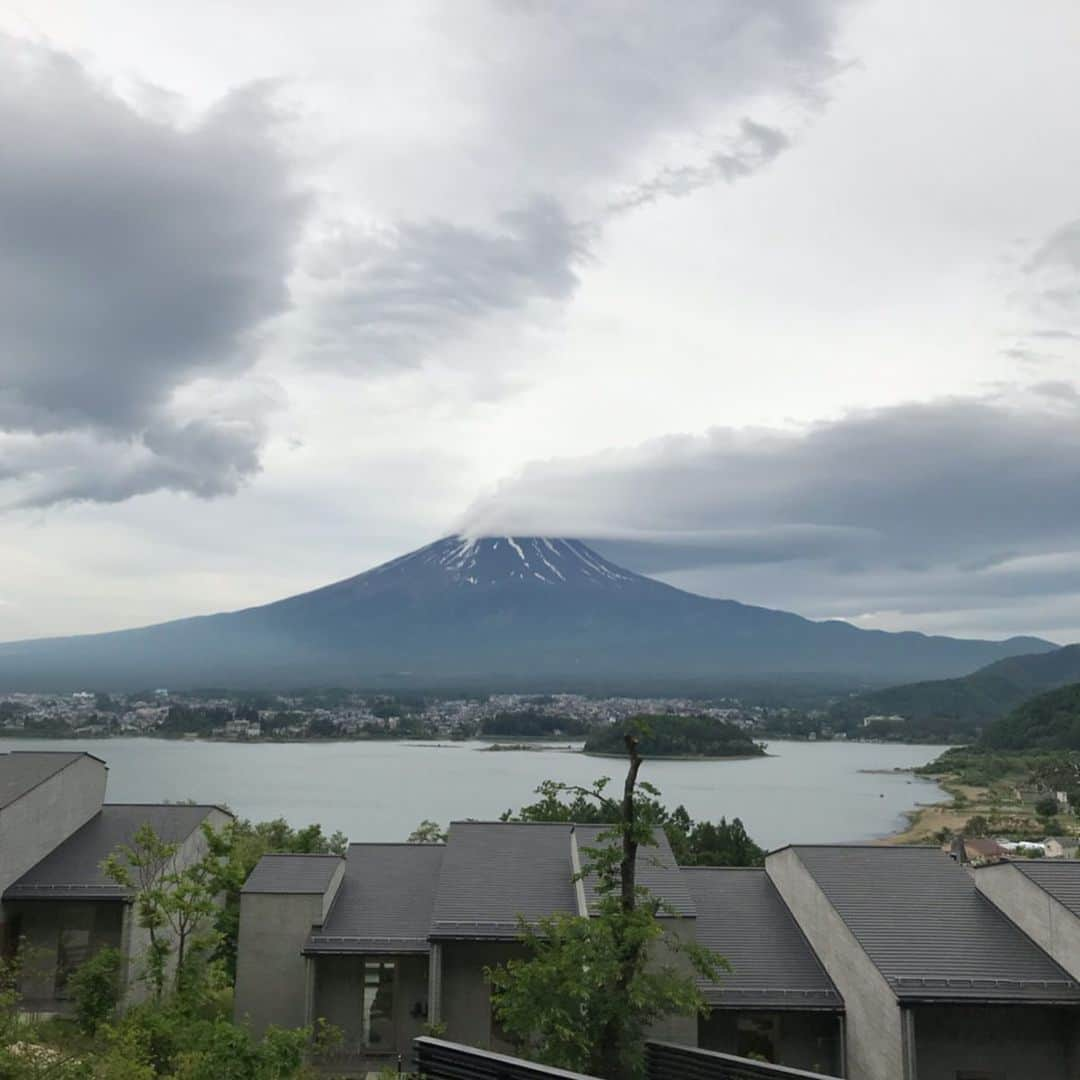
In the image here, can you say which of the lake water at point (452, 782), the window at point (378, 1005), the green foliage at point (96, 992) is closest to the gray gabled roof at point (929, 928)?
the window at point (378, 1005)

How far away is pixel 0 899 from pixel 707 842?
19.7 m

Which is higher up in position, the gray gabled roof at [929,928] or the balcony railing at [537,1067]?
the balcony railing at [537,1067]

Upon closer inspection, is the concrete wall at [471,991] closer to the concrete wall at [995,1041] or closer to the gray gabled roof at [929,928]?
the gray gabled roof at [929,928]

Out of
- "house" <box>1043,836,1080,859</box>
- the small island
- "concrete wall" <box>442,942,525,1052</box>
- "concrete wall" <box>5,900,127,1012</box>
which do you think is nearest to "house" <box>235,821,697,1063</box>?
"concrete wall" <box>442,942,525,1052</box>

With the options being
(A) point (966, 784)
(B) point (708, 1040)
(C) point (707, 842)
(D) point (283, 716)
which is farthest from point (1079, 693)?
(B) point (708, 1040)

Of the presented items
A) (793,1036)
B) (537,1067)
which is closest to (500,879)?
(793,1036)

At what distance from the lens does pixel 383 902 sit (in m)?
12.6

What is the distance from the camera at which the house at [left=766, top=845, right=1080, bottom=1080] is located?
983cm

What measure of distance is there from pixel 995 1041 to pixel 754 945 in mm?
2669

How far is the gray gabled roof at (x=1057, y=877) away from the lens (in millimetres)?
10212

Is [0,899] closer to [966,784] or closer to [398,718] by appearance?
[966,784]

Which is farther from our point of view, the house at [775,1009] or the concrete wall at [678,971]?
the house at [775,1009]

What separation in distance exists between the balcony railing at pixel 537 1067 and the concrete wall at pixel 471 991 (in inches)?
197

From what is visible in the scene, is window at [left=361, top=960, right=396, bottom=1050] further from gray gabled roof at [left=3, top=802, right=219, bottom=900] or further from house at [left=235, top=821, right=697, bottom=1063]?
gray gabled roof at [left=3, top=802, right=219, bottom=900]
